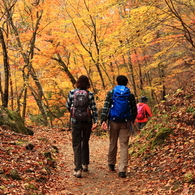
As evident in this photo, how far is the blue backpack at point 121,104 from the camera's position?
4.95 metres

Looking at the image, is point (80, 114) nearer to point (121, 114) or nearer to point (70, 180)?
point (121, 114)

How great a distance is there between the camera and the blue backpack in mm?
4945

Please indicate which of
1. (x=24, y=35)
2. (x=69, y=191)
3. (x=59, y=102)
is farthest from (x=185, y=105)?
(x=59, y=102)

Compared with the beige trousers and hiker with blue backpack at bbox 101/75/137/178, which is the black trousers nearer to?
hiker with blue backpack at bbox 101/75/137/178

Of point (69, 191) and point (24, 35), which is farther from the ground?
point (24, 35)

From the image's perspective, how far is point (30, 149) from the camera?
20.5 ft

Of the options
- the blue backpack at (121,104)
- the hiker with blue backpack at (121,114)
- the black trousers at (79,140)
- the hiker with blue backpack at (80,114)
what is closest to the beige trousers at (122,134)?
the hiker with blue backpack at (121,114)

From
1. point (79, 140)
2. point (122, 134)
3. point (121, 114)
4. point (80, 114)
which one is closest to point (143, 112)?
point (122, 134)

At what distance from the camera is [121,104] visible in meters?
4.94

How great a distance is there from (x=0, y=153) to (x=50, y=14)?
10104 mm

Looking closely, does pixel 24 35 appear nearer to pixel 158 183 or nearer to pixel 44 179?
pixel 44 179

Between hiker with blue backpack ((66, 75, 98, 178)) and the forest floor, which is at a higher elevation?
hiker with blue backpack ((66, 75, 98, 178))

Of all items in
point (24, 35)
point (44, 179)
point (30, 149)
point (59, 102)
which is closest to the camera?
point (44, 179)

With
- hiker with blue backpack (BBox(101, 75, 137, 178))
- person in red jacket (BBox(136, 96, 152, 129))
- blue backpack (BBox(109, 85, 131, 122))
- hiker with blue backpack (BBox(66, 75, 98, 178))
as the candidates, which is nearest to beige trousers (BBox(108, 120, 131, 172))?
hiker with blue backpack (BBox(101, 75, 137, 178))
